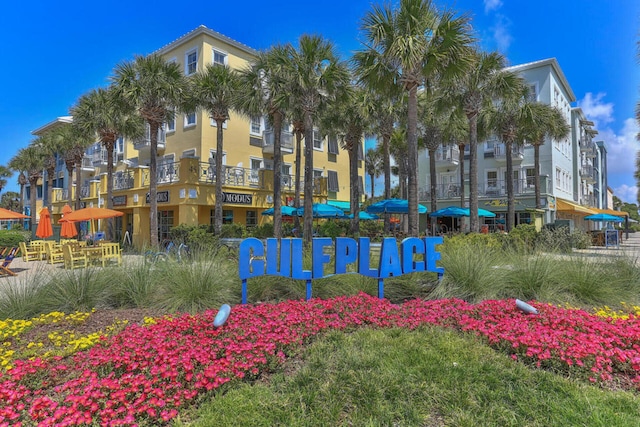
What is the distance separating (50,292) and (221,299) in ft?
9.11

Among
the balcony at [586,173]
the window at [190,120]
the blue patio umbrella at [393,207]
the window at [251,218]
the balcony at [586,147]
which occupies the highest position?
the balcony at [586,147]

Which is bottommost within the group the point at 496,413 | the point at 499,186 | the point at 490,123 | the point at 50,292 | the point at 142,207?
the point at 496,413

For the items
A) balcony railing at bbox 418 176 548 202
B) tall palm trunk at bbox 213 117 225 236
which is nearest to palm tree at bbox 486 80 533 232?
balcony railing at bbox 418 176 548 202

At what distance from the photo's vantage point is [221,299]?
619 centimetres

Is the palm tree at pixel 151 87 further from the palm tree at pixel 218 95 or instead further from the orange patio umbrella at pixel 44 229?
the orange patio umbrella at pixel 44 229

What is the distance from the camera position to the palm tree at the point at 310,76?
50.5 feet

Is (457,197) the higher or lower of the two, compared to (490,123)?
lower

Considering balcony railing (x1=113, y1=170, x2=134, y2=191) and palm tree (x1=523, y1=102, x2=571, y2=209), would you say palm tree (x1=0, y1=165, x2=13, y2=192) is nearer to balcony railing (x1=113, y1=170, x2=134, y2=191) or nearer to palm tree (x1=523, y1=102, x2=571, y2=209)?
balcony railing (x1=113, y1=170, x2=134, y2=191)

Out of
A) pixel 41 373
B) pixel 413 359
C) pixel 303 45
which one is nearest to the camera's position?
pixel 41 373

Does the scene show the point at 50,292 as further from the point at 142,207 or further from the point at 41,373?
the point at 142,207

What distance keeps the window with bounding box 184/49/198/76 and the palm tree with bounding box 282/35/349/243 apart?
1167cm

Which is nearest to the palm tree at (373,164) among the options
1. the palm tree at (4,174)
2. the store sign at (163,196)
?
the store sign at (163,196)

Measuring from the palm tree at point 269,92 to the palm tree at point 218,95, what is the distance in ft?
2.71

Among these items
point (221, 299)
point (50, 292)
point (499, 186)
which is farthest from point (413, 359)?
point (499, 186)
